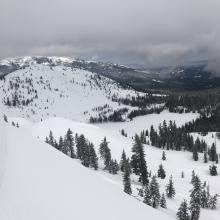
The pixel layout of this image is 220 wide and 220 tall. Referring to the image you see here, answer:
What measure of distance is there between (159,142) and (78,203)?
175 metres

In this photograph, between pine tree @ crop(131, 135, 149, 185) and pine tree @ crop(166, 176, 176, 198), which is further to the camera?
pine tree @ crop(131, 135, 149, 185)

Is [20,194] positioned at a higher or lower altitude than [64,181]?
higher

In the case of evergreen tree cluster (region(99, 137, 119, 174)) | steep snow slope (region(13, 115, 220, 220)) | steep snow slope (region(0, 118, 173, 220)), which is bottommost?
steep snow slope (region(13, 115, 220, 220))

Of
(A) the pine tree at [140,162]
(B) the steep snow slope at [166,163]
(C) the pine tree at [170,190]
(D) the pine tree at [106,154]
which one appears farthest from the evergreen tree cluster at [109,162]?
(C) the pine tree at [170,190]

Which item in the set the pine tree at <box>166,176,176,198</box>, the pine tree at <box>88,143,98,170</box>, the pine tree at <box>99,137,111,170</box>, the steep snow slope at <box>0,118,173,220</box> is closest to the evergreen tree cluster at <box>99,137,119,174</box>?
the pine tree at <box>99,137,111,170</box>

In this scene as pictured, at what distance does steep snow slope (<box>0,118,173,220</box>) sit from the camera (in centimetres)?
1482

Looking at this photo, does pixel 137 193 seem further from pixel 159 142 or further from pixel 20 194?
pixel 159 142

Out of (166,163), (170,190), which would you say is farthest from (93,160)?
(166,163)

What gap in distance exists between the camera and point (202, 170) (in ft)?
421

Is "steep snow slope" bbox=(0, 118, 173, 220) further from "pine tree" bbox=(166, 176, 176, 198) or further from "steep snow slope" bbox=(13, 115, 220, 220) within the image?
"pine tree" bbox=(166, 176, 176, 198)

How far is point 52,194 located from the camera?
19.0 meters

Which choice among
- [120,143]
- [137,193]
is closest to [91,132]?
[120,143]

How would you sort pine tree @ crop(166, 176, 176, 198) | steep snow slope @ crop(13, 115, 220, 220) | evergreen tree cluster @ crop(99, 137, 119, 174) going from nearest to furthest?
pine tree @ crop(166, 176, 176, 198), steep snow slope @ crop(13, 115, 220, 220), evergreen tree cluster @ crop(99, 137, 119, 174)

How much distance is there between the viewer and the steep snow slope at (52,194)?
14.8 m
